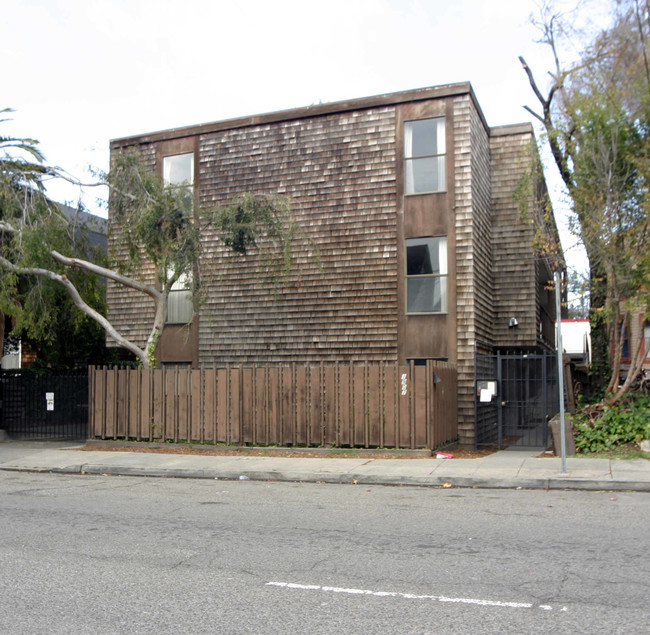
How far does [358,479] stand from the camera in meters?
12.0

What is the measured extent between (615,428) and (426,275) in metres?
5.63

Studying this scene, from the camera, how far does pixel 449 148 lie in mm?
17312

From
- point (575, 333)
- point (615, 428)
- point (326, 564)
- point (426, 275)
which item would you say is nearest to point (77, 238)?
point (426, 275)

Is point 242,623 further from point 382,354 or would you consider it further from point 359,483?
point 382,354

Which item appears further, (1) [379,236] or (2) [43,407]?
(2) [43,407]

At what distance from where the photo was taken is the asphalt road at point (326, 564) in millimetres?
4906

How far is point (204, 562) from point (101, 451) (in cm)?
1059

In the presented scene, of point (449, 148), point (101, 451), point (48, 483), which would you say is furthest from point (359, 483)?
point (449, 148)

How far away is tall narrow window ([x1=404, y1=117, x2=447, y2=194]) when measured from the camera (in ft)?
57.6

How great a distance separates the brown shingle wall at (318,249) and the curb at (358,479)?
5.39m

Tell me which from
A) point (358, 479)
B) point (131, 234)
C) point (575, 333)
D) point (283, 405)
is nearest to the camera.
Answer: point (358, 479)

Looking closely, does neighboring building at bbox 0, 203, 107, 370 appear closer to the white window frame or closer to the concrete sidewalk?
the concrete sidewalk

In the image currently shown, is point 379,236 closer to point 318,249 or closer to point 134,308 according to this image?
point 318,249

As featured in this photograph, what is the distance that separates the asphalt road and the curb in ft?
1.80
